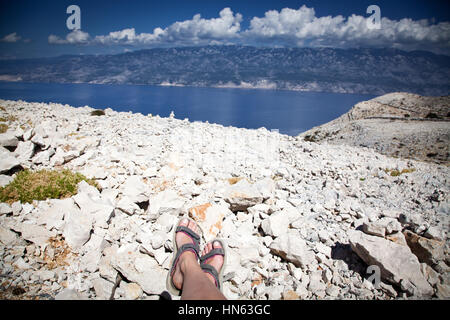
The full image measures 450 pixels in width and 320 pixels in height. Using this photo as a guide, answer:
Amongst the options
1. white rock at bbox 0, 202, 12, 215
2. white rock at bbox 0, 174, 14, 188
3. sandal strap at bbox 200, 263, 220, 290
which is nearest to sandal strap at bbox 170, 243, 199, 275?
sandal strap at bbox 200, 263, 220, 290

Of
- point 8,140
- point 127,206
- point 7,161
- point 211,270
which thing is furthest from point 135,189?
point 8,140

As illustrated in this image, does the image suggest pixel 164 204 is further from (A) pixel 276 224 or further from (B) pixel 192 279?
(A) pixel 276 224

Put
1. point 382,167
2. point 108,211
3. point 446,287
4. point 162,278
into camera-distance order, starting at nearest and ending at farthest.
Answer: point 446,287 < point 162,278 < point 108,211 < point 382,167

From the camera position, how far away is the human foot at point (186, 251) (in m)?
3.81

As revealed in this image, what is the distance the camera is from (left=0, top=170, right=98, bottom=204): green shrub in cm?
494

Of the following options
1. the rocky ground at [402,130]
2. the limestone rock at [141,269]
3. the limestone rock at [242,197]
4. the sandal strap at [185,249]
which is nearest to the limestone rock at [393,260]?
the limestone rock at [242,197]

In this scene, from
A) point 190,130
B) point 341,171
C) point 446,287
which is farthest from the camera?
point 190,130

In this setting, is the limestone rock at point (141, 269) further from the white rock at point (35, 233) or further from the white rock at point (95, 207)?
the white rock at point (35, 233)

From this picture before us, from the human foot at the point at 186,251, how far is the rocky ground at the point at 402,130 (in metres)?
29.8

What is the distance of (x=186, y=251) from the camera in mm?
4234

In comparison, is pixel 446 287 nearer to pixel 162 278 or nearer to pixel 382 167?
pixel 162 278
